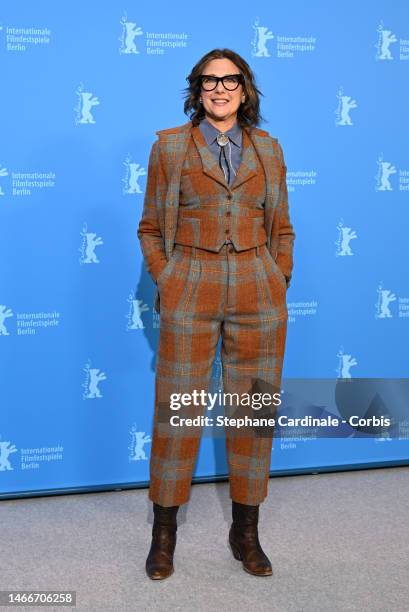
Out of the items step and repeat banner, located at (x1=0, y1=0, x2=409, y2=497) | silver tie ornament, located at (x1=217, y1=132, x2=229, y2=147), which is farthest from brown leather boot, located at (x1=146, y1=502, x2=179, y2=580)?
silver tie ornament, located at (x1=217, y1=132, x2=229, y2=147)

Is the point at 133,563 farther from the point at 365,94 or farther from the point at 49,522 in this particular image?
the point at 365,94

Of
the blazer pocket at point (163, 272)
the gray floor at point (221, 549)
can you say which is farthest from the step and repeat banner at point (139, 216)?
the blazer pocket at point (163, 272)

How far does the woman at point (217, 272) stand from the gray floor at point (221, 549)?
0.09m

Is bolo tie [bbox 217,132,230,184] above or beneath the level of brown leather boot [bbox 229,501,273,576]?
above

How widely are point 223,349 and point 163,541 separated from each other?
63cm

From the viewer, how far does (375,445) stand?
2982 millimetres

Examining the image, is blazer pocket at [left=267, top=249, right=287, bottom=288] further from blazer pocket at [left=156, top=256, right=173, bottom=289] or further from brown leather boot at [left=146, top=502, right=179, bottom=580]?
brown leather boot at [left=146, top=502, right=179, bottom=580]

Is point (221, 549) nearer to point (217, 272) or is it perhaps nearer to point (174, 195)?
point (217, 272)

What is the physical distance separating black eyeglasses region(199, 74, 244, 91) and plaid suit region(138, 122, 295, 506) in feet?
0.45

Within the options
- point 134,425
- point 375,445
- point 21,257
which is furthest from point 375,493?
point 21,257

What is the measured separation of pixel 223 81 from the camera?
1.99m

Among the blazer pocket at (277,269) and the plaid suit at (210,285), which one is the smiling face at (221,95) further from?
the blazer pocket at (277,269)

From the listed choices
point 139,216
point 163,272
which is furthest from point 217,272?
point 139,216

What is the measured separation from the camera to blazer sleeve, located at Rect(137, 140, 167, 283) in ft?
6.85
